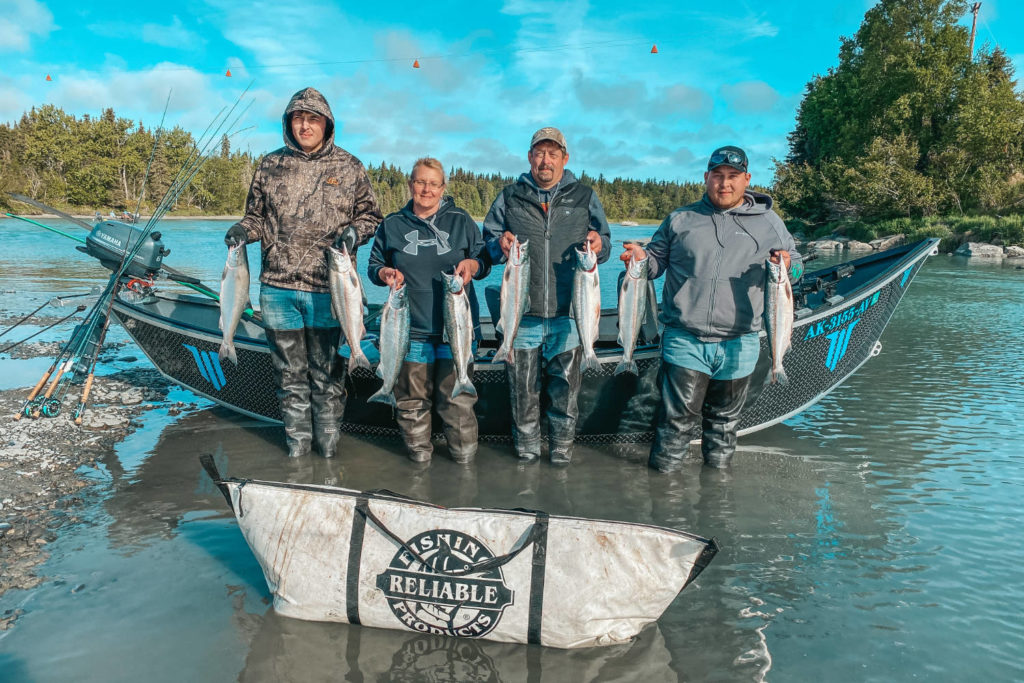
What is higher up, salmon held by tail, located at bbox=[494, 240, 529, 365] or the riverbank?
salmon held by tail, located at bbox=[494, 240, 529, 365]

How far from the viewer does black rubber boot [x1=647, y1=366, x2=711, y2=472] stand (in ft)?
15.8

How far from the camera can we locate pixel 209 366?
20.1 feet

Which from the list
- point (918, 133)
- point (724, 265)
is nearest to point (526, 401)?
point (724, 265)

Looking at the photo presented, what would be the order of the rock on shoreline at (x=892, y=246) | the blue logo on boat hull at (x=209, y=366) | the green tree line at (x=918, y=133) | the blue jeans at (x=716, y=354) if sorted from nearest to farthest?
the blue jeans at (x=716, y=354), the blue logo on boat hull at (x=209, y=366), the rock on shoreline at (x=892, y=246), the green tree line at (x=918, y=133)

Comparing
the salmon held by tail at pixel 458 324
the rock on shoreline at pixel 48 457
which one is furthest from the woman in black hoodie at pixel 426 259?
the rock on shoreline at pixel 48 457

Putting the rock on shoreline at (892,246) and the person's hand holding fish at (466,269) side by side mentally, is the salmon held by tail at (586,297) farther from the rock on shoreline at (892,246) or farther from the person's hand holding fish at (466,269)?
the rock on shoreline at (892,246)

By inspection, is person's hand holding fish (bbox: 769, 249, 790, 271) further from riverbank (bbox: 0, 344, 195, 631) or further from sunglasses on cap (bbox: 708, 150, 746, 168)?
riverbank (bbox: 0, 344, 195, 631)

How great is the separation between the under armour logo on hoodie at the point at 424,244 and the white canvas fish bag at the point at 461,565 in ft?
7.45

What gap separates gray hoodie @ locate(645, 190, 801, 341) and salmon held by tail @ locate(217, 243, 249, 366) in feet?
10.8

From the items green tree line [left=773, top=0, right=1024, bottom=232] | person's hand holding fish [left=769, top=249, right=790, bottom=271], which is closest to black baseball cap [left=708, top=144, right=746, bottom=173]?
person's hand holding fish [left=769, top=249, right=790, bottom=271]

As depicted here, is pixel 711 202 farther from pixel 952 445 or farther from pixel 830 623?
pixel 952 445

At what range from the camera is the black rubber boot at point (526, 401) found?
504 centimetres

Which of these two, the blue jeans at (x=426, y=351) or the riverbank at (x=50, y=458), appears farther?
the blue jeans at (x=426, y=351)

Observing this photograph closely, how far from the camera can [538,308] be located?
4922mm
